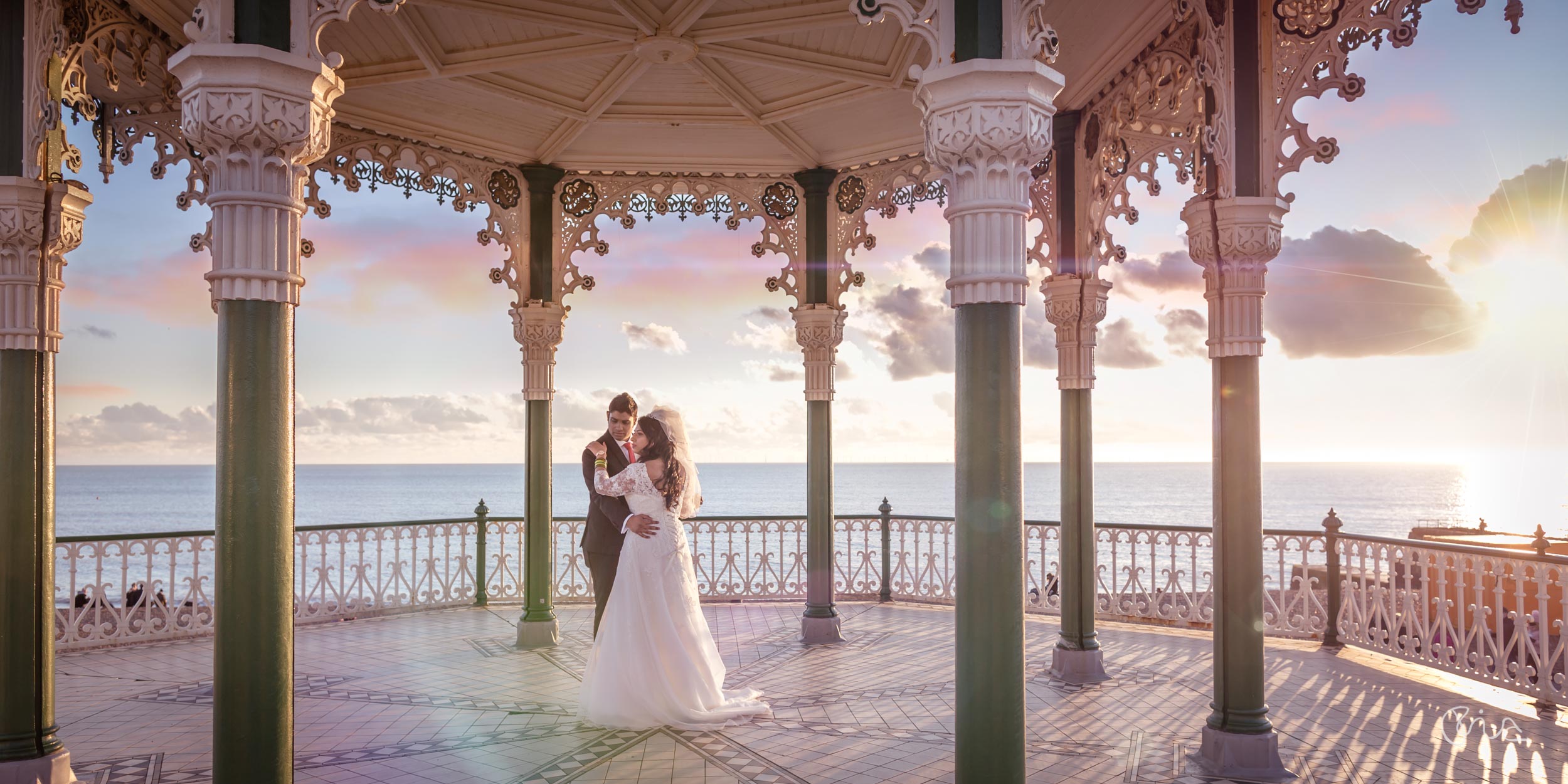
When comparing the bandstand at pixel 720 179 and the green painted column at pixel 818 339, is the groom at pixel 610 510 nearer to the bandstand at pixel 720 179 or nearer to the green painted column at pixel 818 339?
the bandstand at pixel 720 179

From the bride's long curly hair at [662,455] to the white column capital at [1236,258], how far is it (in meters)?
3.51

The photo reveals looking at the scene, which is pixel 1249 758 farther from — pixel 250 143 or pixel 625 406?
pixel 250 143

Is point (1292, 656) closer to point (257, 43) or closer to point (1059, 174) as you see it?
point (1059, 174)

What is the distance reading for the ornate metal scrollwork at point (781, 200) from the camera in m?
9.36

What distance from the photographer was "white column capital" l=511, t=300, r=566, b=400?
28.7 ft

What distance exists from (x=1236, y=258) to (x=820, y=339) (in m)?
4.61

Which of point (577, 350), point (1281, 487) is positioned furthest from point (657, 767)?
point (1281, 487)

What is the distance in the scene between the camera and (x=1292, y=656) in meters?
7.98

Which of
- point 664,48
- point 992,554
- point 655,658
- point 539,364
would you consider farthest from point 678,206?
point 992,554

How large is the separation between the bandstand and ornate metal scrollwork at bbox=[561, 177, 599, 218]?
24mm

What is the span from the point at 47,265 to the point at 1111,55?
21.8ft

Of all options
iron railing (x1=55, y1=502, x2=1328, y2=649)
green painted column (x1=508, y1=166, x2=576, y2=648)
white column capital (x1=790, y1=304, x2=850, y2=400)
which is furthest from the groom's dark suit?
white column capital (x1=790, y1=304, x2=850, y2=400)

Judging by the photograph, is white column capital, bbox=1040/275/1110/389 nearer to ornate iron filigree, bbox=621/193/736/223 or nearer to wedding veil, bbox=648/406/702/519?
wedding veil, bbox=648/406/702/519

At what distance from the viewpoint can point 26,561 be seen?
14.9 feet
